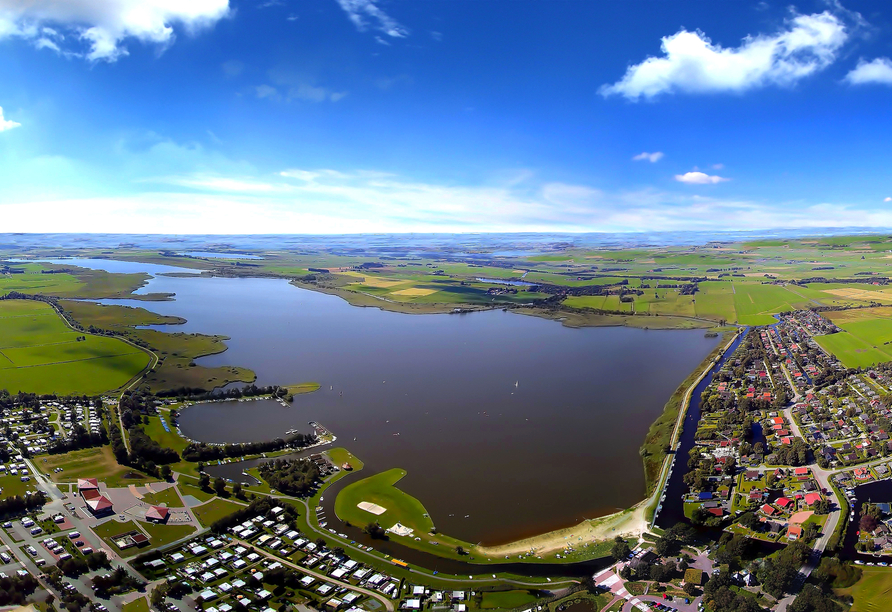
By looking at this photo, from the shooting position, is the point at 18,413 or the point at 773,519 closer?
the point at 773,519

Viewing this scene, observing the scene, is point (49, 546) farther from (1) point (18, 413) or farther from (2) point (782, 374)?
(2) point (782, 374)

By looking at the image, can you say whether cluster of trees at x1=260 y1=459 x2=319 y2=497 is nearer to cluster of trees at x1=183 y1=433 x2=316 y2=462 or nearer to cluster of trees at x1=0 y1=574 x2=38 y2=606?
cluster of trees at x1=183 y1=433 x2=316 y2=462

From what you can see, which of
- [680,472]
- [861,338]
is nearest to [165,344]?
[680,472]

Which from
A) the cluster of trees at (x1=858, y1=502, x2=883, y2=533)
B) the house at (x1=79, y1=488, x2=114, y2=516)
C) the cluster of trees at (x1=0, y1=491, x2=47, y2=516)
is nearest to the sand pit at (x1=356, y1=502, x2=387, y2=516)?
the house at (x1=79, y1=488, x2=114, y2=516)

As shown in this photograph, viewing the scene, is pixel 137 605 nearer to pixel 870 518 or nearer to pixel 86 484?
pixel 86 484

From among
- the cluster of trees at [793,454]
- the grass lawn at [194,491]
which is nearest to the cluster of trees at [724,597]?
the cluster of trees at [793,454]

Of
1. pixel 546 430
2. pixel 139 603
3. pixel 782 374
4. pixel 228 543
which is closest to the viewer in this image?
pixel 139 603

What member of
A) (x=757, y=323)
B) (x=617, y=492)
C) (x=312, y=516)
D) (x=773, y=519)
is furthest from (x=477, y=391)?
(x=757, y=323)
